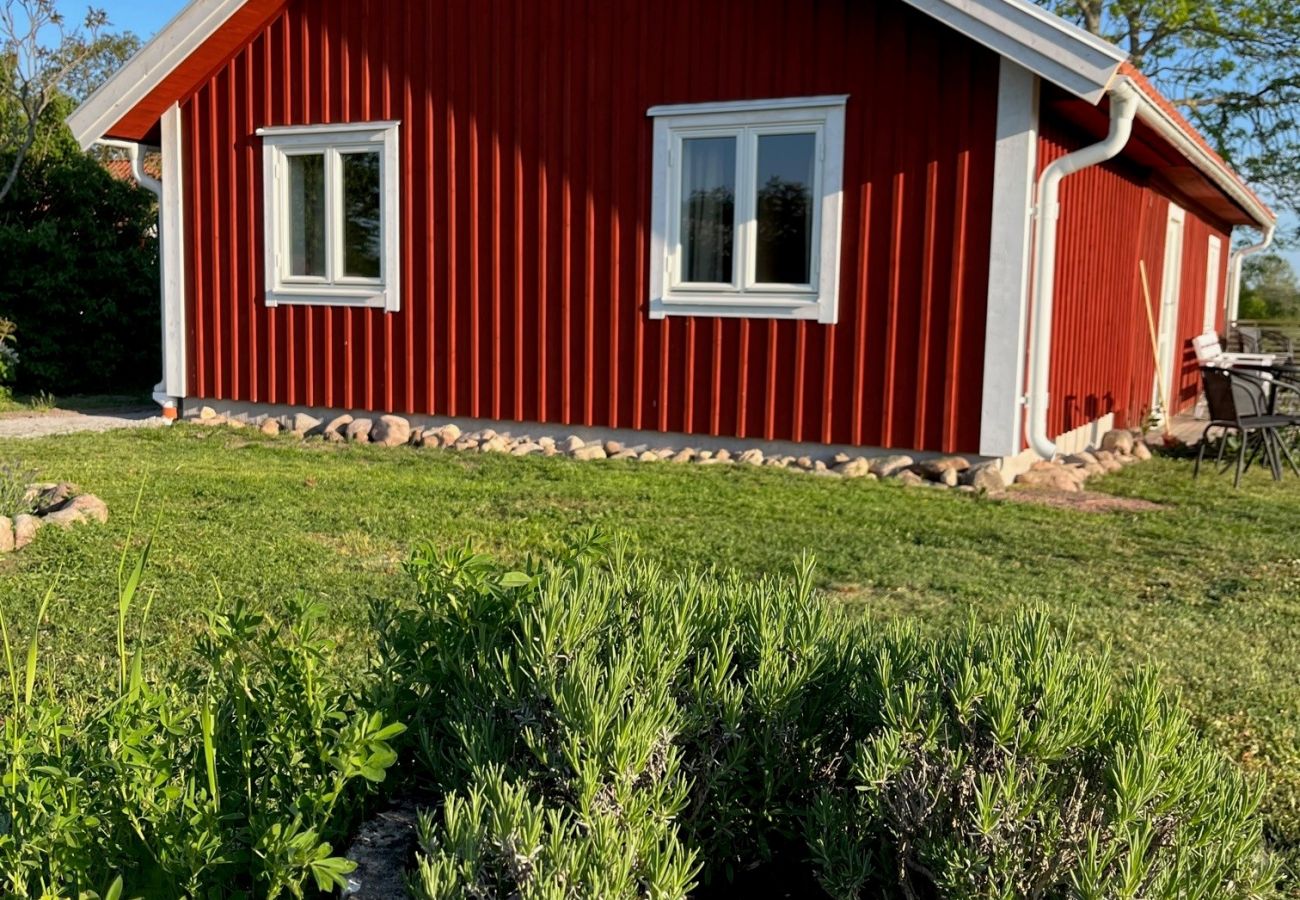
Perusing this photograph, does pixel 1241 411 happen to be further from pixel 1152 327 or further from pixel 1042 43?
pixel 1152 327

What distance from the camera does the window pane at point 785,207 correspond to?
8.92 meters

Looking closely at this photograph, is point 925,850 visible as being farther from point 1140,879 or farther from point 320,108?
point 320,108

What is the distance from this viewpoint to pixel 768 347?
29.8 ft

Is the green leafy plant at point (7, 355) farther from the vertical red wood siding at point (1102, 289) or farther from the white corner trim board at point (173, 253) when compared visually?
the vertical red wood siding at point (1102, 289)

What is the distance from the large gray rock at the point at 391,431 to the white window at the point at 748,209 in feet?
8.33

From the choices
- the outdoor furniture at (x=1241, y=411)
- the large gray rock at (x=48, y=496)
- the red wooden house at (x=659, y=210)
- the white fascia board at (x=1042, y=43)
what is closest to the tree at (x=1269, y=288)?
the red wooden house at (x=659, y=210)

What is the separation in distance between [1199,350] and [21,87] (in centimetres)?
1684

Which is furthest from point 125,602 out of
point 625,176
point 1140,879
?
point 625,176

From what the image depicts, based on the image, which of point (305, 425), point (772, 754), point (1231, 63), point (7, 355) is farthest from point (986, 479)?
point (1231, 63)

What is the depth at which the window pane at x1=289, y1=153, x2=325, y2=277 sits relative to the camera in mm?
10898

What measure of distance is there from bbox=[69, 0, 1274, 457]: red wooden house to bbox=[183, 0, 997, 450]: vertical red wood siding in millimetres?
23

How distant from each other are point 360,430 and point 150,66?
145 inches

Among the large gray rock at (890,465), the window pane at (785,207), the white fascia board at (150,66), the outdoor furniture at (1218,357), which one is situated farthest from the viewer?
the outdoor furniture at (1218,357)

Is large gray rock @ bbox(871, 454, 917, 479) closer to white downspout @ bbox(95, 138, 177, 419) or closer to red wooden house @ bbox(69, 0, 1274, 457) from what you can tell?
red wooden house @ bbox(69, 0, 1274, 457)
